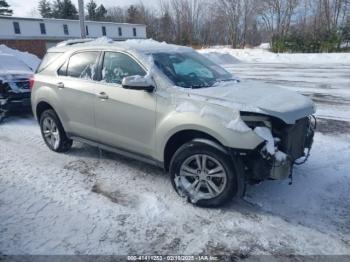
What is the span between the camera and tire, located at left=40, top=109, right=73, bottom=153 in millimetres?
5605

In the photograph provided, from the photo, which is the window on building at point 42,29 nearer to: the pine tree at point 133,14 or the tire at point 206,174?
the pine tree at point 133,14

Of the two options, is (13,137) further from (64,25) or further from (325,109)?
(64,25)

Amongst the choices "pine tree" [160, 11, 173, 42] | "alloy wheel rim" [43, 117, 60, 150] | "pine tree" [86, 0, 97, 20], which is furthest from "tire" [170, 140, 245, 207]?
"pine tree" [86, 0, 97, 20]

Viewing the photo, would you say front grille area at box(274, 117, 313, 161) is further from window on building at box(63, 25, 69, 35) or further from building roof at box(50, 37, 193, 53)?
window on building at box(63, 25, 69, 35)

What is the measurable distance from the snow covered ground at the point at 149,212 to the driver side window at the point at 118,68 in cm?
141

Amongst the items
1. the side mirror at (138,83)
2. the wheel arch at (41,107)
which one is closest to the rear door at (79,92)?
the wheel arch at (41,107)

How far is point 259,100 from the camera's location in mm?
3701

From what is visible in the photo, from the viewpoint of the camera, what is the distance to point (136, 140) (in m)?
4.35

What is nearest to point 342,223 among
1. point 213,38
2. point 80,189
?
point 80,189

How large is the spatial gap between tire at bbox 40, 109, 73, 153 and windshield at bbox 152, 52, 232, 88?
2273 mm

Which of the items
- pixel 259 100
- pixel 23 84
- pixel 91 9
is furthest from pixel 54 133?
pixel 91 9

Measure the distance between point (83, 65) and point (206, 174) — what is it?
2.60 metres

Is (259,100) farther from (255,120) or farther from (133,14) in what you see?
(133,14)

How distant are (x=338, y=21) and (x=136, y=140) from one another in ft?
120
